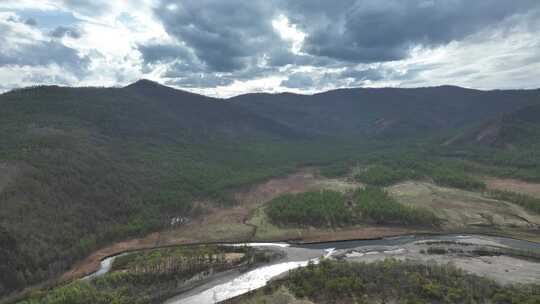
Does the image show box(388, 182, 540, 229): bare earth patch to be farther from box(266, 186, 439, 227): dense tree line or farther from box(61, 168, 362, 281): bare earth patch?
box(61, 168, 362, 281): bare earth patch

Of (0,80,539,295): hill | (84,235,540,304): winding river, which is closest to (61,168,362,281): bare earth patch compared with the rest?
(0,80,539,295): hill

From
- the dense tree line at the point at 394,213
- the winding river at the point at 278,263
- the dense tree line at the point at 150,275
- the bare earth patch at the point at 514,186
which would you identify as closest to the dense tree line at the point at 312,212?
the dense tree line at the point at 394,213

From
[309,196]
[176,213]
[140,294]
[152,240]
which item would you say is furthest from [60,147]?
[309,196]

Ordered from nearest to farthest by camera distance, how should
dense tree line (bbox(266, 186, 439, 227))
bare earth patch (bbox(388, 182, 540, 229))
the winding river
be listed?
the winding river
bare earth patch (bbox(388, 182, 540, 229))
dense tree line (bbox(266, 186, 439, 227))

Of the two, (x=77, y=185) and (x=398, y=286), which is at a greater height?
(x=77, y=185)

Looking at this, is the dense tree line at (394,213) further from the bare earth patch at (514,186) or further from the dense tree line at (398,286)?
the bare earth patch at (514,186)

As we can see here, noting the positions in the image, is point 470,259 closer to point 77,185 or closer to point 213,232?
point 213,232

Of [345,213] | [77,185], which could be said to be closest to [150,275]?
[77,185]

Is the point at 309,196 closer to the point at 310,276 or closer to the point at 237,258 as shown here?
the point at 237,258
